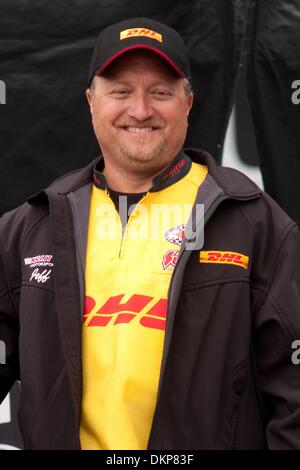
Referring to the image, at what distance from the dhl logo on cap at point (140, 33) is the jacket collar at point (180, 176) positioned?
1.03 ft

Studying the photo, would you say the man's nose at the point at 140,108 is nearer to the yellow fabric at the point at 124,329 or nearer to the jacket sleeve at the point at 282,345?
the yellow fabric at the point at 124,329

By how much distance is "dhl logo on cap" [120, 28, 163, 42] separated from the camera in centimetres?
176

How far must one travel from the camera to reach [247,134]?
88.0 inches

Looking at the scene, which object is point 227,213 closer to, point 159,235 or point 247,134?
point 159,235

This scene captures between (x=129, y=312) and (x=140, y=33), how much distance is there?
727 millimetres

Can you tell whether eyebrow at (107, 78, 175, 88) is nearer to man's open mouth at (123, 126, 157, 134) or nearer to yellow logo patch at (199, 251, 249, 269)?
man's open mouth at (123, 126, 157, 134)

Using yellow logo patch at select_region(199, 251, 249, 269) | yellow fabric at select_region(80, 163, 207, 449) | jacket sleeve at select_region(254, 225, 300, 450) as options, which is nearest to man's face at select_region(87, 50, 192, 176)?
yellow fabric at select_region(80, 163, 207, 449)

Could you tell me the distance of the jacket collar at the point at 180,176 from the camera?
1.68m

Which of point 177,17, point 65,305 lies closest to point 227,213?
point 65,305

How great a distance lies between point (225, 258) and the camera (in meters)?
1.62

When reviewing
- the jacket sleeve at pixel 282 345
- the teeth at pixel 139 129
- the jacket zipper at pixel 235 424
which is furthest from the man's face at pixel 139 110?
the jacket zipper at pixel 235 424

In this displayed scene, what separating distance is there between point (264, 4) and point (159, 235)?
91 cm

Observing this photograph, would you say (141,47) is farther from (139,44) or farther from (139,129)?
(139,129)

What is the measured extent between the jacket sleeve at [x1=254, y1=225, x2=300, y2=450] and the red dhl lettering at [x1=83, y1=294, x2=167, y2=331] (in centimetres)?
23
